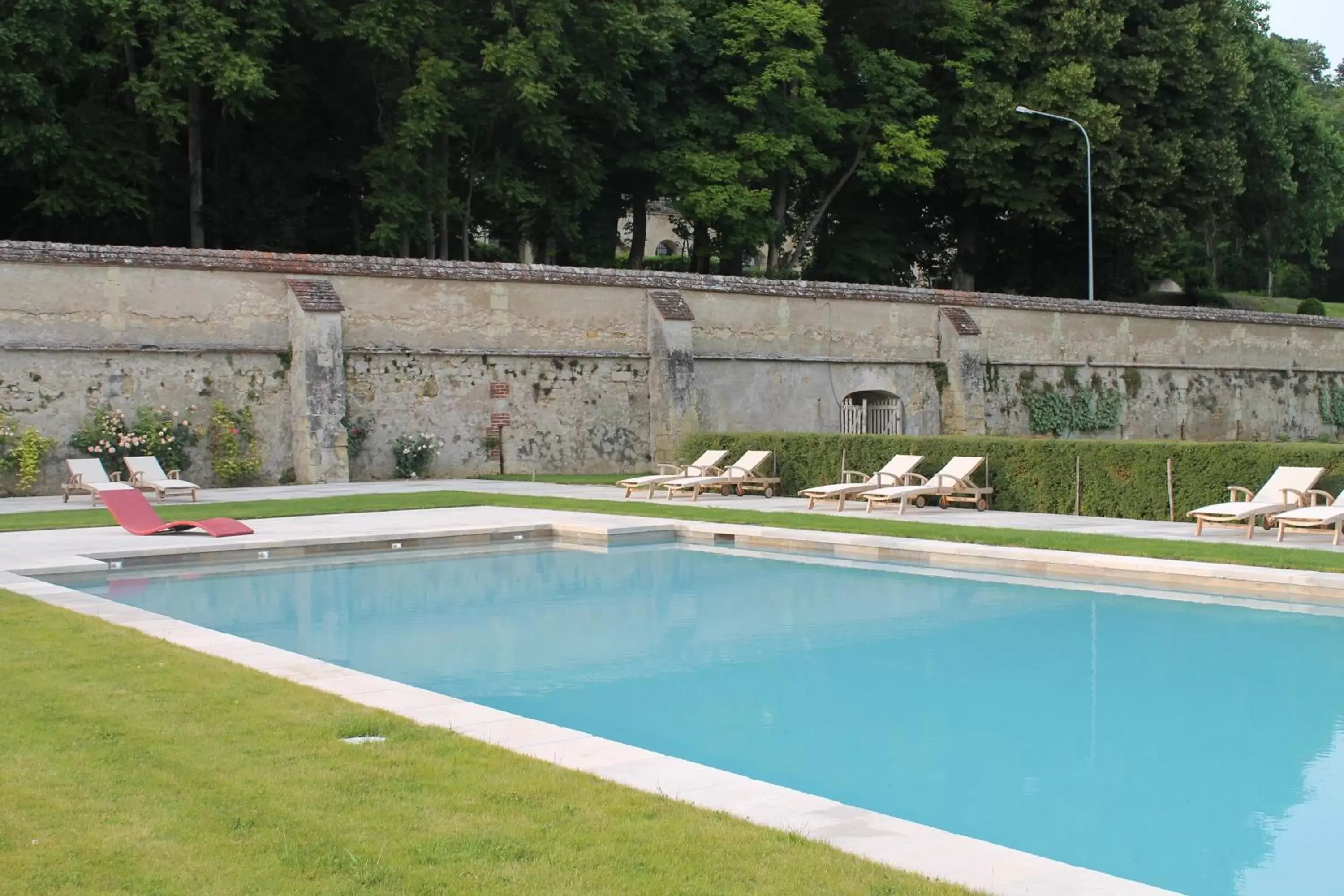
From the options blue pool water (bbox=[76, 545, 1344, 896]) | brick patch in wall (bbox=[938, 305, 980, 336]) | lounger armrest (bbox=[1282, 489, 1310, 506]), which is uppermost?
brick patch in wall (bbox=[938, 305, 980, 336])

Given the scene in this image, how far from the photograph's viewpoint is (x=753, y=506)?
64.0 ft

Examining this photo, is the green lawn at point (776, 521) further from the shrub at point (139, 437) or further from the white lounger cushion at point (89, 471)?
the shrub at point (139, 437)

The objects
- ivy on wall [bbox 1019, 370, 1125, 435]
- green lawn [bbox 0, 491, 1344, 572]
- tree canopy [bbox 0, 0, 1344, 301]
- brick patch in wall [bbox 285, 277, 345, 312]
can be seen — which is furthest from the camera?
ivy on wall [bbox 1019, 370, 1125, 435]

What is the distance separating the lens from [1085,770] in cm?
679

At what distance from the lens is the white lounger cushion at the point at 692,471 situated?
68.4 feet

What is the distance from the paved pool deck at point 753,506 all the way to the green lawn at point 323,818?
1058 cm

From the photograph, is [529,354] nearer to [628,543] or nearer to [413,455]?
[413,455]

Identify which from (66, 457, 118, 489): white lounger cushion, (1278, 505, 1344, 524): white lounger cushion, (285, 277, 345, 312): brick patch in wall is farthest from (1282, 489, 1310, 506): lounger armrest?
(66, 457, 118, 489): white lounger cushion

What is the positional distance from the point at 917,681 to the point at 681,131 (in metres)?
30.7

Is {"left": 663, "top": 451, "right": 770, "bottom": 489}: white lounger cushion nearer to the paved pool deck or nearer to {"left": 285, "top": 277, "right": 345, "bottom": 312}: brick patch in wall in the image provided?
the paved pool deck

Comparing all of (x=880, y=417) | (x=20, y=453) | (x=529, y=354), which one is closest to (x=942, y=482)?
(x=529, y=354)

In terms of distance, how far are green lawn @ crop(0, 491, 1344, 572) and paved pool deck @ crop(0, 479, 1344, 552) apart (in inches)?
9.1

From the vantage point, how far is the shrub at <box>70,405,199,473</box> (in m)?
21.0

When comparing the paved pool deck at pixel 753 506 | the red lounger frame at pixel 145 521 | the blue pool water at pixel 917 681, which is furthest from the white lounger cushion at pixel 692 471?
the red lounger frame at pixel 145 521
